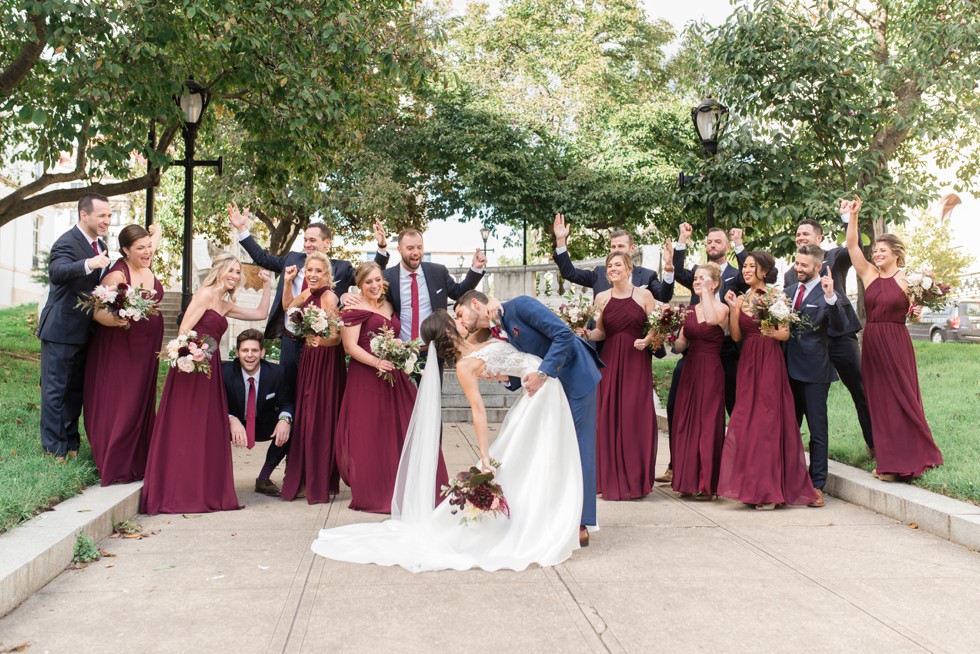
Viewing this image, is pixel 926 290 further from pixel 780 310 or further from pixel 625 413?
pixel 625 413

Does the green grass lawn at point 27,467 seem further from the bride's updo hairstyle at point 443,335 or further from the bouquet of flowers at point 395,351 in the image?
the bride's updo hairstyle at point 443,335

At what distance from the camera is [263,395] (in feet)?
26.4

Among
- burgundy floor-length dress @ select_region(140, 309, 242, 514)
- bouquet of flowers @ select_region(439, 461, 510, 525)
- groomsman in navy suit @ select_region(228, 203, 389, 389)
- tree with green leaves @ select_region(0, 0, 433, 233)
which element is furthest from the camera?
tree with green leaves @ select_region(0, 0, 433, 233)

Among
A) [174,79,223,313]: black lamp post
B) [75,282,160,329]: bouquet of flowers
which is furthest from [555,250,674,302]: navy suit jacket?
[174,79,223,313]: black lamp post

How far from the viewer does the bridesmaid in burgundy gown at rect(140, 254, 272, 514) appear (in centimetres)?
712

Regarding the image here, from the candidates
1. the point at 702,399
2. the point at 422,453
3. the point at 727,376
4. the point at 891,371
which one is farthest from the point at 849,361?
the point at 422,453

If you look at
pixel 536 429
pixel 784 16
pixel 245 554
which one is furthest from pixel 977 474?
pixel 784 16

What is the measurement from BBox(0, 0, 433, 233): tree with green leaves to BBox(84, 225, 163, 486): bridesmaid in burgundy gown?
176 inches

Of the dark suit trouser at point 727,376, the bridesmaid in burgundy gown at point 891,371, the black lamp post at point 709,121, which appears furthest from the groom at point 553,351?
the black lamp post at point 709,121

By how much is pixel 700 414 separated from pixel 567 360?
229 cm

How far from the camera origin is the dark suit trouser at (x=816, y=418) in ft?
25.1

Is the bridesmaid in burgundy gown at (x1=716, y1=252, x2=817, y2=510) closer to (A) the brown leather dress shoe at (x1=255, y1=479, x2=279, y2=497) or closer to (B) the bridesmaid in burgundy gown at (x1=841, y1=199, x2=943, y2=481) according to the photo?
(B) the bridesmaid in burgundy gown at (x1=841, y1=199, x2=943, y2=481)

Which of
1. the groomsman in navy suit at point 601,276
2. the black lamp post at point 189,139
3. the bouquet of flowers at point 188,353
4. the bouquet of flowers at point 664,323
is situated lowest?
the bouquet of flowers at point 188,353

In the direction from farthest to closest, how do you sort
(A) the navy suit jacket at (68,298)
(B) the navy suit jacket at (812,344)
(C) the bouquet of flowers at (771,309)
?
(B) the navy suit jacket at (812,344) < (A) the navy suit jacket at (68,298) < (C) the bouquet of flowers at (771,309)
